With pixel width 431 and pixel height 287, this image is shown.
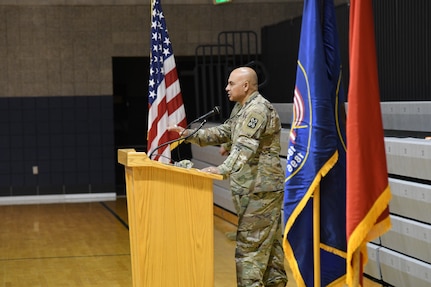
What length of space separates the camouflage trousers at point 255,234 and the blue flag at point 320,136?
969 mm

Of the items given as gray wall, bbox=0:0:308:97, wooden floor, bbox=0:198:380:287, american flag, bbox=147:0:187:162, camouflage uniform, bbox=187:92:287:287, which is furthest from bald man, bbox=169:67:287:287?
gray wall, bbox=0:0:308:97

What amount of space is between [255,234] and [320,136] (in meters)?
1.41

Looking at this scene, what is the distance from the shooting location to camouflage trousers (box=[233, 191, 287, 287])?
558 cm

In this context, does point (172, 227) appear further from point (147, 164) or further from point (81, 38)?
point (81, 38)

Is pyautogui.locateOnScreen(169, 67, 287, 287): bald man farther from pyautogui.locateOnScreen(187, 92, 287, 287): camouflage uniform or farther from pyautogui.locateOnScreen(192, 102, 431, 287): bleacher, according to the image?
pyautogui.locateOnScreen(192, 102, 431, 287): bleacher

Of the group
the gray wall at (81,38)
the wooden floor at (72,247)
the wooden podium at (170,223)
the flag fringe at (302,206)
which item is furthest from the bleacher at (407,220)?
the gray wall at (81,38)

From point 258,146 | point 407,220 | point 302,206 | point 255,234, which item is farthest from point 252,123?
point 407,220

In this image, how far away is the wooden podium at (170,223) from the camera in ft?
15.9

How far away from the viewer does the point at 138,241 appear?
15.9 ft

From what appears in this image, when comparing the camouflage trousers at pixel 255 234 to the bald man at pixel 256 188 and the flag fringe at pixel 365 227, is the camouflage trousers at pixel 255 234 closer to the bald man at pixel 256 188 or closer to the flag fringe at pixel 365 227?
the bald man at pixel 256 188

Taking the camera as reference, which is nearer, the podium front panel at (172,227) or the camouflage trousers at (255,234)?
the podium front panel at (172,227)

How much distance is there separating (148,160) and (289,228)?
2.98 feet

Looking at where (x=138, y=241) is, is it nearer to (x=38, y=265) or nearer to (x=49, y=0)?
(x=38, y=265)

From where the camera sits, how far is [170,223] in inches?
193
